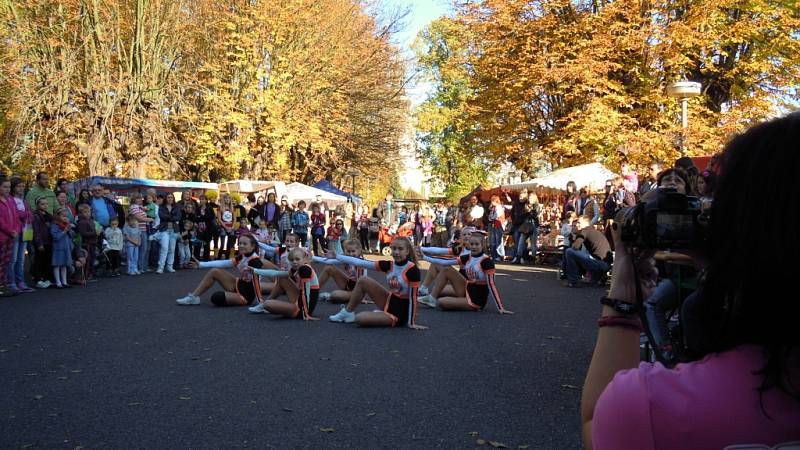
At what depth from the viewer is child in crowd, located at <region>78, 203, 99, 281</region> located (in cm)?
1524

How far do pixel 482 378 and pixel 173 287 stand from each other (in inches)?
382

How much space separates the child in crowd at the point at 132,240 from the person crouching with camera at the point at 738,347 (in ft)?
56.6

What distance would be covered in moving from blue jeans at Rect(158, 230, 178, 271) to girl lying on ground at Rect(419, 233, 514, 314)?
9.33m

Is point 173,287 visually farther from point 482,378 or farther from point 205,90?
point 205,90

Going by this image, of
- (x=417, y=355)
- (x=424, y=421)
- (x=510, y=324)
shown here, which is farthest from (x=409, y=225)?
(x=424, y=421)

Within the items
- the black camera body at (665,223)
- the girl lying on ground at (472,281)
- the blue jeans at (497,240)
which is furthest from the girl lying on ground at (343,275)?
the black camera body at (665,223)

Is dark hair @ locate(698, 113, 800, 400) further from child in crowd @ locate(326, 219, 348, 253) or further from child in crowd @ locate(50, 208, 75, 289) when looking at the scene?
child in crowd @ locate(326, 219, 348, 253)

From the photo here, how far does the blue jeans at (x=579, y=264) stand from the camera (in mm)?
14719

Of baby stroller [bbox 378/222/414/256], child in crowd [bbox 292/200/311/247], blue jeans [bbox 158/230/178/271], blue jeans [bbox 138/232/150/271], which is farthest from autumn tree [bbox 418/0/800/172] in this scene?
blue jeans [bbox 138/232/150/271]

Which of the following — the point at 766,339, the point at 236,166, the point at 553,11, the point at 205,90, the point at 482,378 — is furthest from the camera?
the point at 236,166

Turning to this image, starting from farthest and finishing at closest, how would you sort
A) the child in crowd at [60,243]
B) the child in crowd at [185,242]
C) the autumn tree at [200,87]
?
the autumn tree at [200,87]
the child in crowd at [185,242]
the child in crowd at [60,243]

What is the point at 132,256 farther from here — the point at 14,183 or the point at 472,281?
the point at 472,281

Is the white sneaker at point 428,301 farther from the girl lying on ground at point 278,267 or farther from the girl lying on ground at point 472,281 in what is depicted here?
the girl lying on ground at point 278,267

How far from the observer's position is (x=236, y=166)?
33594mm
